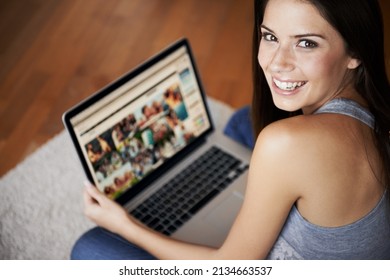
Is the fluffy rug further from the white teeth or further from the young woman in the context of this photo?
the white teeth

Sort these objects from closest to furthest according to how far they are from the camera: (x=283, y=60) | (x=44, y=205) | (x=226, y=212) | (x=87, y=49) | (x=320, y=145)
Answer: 1. (x=320, y=145)
2. (x=283, y=60)
3. (x=226, y=212)
4. (x=44, y=205)
5. (x=87, y=49)

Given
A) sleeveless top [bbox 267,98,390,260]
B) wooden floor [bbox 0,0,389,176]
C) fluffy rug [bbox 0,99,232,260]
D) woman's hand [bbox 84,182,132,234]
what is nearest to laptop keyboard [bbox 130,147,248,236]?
woman's hand [bbox 84,182,132,234]

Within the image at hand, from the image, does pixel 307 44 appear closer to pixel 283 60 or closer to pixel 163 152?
pixel 283 60

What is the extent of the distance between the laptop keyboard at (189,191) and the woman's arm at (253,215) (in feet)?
0.52

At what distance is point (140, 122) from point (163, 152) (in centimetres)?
13

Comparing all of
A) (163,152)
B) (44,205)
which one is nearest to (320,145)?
(163,152)

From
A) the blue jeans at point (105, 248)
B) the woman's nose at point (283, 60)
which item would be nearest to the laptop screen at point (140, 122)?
the blue jeans at point (105, 248)

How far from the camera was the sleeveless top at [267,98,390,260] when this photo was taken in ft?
3.85

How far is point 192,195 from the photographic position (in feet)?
5.39

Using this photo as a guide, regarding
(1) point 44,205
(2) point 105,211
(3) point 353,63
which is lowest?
(1) point 44,205

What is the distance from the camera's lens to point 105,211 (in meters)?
1.44

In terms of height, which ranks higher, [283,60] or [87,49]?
[283,60]

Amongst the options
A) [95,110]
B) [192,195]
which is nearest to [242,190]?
[192,195]

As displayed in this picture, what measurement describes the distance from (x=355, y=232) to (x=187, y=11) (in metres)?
2.13
